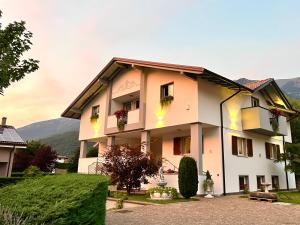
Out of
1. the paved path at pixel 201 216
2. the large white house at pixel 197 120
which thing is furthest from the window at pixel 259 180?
the paved path at pixel 201 216

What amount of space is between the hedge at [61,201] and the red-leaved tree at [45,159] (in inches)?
1291

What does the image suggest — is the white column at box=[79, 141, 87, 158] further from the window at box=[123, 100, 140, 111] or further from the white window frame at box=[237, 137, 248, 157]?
the white window frame at box=[237, 137, 248, 157]

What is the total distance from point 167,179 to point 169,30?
353 inches

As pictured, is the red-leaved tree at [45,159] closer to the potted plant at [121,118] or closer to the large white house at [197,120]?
the large white house at [197,120]

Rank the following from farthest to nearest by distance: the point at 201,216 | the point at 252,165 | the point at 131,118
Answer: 1. the point at 131,118
2. the point at 252,165
3. the point at 201,216

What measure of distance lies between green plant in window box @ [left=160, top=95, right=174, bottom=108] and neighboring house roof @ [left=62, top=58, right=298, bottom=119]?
1980 millimetres

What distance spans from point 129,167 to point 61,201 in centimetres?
1088

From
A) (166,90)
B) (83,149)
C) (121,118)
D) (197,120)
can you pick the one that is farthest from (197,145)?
(83,149)

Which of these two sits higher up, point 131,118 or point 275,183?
point 131,118

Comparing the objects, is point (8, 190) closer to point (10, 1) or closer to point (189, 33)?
point (10, 1)

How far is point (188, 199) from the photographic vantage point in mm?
14898

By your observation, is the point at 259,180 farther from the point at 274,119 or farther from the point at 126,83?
the point at 126,83

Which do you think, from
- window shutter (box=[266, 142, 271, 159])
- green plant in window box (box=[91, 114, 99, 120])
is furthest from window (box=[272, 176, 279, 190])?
green plant in window box (box=[91, 114, 99, 120])

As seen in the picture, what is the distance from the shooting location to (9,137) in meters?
21.9
